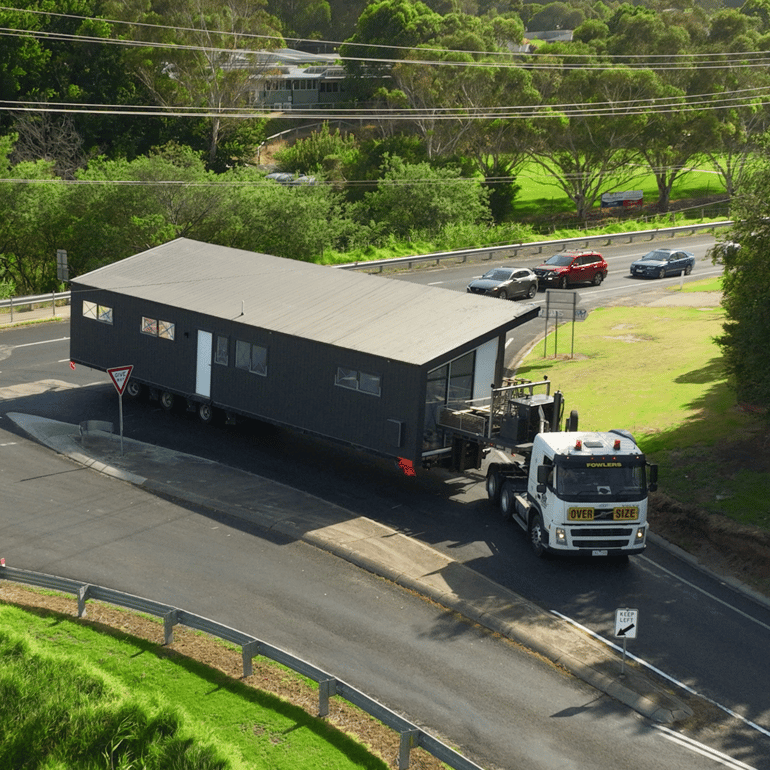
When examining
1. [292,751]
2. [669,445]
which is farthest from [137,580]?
[669,445]

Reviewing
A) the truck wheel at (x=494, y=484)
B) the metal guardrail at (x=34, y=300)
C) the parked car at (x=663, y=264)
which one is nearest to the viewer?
the truck wheel at (x=494, y=484)

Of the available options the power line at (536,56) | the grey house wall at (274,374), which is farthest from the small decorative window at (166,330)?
the power line at (536,56)

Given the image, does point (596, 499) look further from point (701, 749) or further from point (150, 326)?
point (150, 326)

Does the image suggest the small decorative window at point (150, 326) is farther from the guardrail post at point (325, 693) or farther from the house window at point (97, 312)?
the guardrail post at point (325, 693)

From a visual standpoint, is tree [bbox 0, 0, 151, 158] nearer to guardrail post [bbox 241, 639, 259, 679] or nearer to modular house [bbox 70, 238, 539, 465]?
modular house [bbox 70, 238, 539, 465]

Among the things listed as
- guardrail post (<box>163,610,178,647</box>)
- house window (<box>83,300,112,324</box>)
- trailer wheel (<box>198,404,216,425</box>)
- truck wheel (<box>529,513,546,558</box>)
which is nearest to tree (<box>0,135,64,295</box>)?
house window (<box>83,300,112,324</box>)

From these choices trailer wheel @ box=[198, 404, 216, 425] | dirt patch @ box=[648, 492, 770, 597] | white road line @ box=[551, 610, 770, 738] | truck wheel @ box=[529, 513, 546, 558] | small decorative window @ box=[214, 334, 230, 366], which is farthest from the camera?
trailer wheel @ box=[198, 404, 216, 425]

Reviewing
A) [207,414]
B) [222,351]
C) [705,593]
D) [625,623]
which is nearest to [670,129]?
[207,414]
